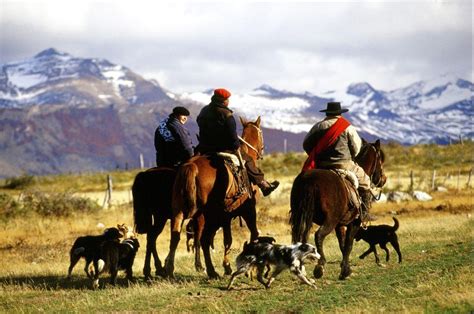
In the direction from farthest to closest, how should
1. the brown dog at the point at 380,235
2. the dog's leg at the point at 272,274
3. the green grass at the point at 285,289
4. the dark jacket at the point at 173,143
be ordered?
the brown dog at the point at 380,235 → the dark jacket at the point at 173,143 → the dog's leg at the point at 272,274 → the green grass at the point at 285,289

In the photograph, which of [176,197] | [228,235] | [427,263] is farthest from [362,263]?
[176,197]

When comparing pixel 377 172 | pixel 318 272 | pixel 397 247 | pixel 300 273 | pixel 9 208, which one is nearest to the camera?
pixel 300 273

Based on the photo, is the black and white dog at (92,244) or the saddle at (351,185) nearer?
the saddle at (351,185)

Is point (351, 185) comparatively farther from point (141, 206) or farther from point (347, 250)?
point (141, 206)

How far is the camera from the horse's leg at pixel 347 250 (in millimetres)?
12609

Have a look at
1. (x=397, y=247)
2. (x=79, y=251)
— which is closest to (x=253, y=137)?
(x=397, y=247)

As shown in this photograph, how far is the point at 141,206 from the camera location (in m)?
14.0

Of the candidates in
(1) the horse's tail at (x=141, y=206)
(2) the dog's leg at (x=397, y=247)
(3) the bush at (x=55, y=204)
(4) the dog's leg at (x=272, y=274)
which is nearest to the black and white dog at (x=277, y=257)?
(4) the dog's leg at (x=272, y=274)

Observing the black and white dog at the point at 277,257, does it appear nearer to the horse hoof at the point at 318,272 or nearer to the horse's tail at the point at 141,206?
the horse hoof at the point at 318,272

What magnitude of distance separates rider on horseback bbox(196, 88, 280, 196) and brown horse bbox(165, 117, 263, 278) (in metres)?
0.36

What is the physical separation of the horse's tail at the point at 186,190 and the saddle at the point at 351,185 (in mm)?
2573

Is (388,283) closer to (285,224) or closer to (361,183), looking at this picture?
(361,183)

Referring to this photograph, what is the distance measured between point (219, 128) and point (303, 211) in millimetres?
2609

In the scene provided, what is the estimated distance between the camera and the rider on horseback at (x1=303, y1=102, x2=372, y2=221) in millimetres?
13312
